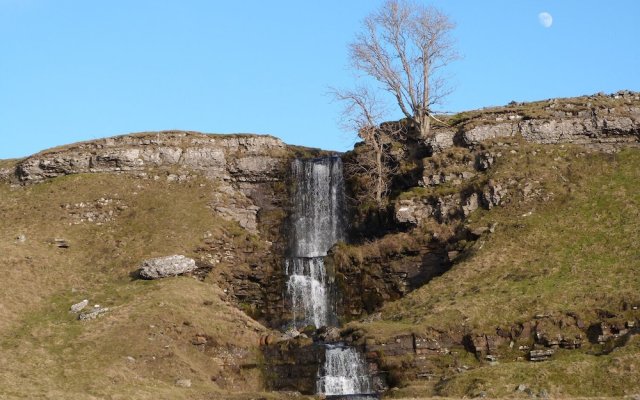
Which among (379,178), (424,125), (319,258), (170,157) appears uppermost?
(424,125)

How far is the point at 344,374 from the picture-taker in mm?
52906

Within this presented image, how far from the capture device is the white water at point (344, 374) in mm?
52344

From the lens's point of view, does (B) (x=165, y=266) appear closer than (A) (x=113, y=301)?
No

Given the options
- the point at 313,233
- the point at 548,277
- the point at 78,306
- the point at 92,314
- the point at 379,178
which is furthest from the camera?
the point at 313,233

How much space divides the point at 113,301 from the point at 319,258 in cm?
1645

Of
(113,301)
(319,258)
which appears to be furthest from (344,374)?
(113,301)

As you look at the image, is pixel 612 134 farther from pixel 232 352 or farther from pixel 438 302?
pixel 232 352

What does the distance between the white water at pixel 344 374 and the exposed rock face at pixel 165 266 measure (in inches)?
621

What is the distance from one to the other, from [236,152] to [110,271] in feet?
63.3

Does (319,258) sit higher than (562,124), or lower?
lower

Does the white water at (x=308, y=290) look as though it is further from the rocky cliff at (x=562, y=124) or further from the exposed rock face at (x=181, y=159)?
the rocky cliff at (x=562, y=124)

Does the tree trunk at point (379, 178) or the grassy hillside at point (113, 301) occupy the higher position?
the tree trunk at point (379, 178)

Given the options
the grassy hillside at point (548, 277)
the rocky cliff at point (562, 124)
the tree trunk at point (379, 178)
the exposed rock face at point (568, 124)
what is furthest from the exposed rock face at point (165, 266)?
the exposed rock face at point (568, 124)

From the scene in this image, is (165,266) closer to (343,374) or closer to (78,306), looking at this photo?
(78,306)
